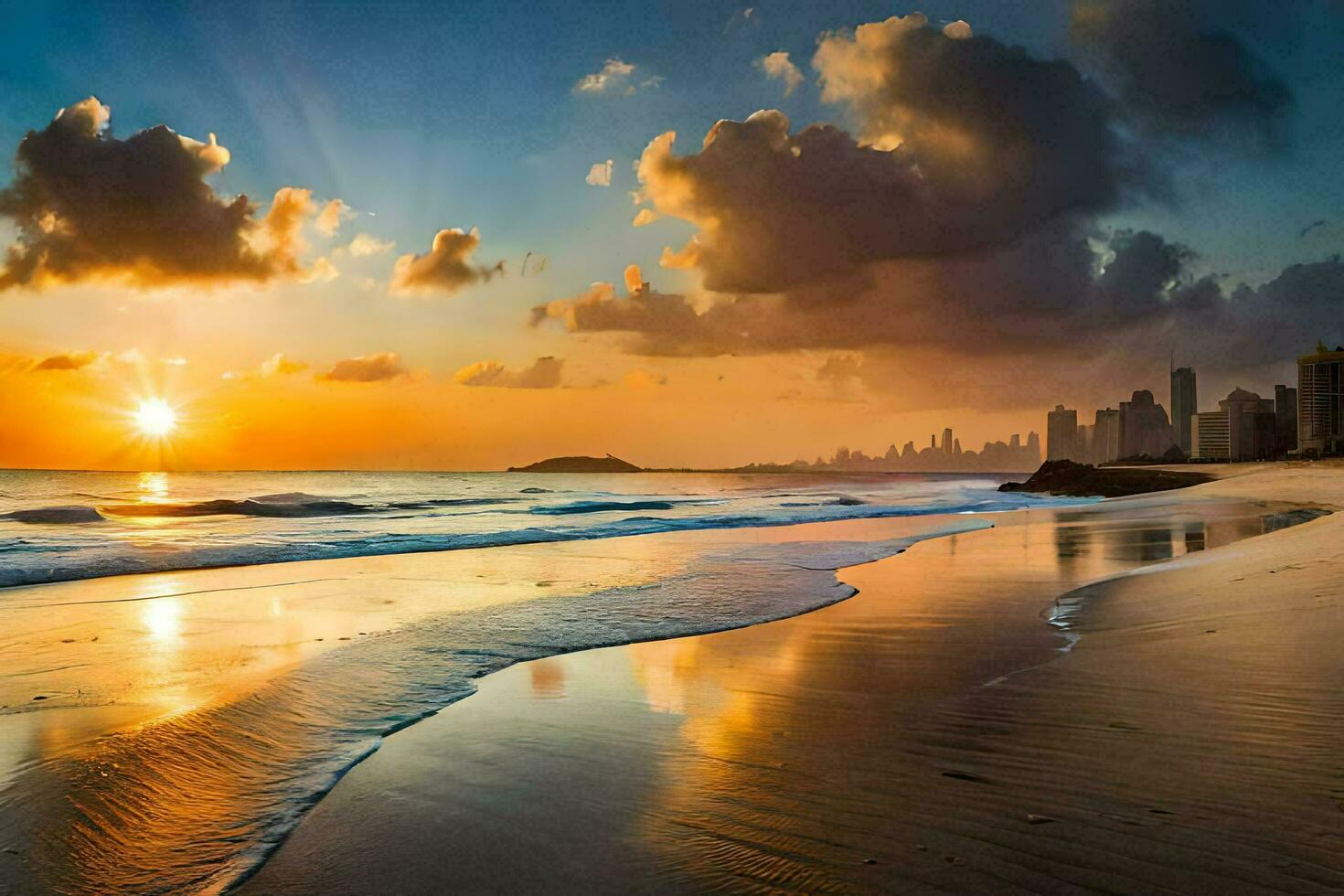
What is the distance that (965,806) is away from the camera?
355 cm

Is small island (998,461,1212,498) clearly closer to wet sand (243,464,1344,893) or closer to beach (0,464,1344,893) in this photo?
beach (0,464,1344,893)

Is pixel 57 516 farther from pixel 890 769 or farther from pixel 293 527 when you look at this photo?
pixel 890 769

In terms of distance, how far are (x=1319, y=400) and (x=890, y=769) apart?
175m

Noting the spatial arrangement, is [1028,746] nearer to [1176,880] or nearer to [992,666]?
[1176,880]

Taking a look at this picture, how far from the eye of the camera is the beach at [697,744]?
3.17 meters

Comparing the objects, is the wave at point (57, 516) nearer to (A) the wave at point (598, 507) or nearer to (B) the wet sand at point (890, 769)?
(A) the wave at point (598, 507)

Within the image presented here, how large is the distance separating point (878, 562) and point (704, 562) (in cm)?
378

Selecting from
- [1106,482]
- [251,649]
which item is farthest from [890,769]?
[1106,482]

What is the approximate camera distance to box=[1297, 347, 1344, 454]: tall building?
12425 centimetres

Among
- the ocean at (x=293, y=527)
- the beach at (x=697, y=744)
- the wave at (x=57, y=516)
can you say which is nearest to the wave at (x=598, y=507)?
the ocean at (x=293, y=527)

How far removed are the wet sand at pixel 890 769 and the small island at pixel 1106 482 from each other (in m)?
51.4

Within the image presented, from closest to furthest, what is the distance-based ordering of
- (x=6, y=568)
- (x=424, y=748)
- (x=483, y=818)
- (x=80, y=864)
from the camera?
(x=80, y=864)
(x=483, y=818)
(x=424, y=748)
(x=6, y=568)

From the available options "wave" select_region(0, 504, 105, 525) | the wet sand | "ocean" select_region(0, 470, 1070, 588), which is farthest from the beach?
"wave" select_region(0, 504, 105, 525)

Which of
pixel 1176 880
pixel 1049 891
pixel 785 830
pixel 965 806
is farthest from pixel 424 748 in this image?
pixel 1176 880
